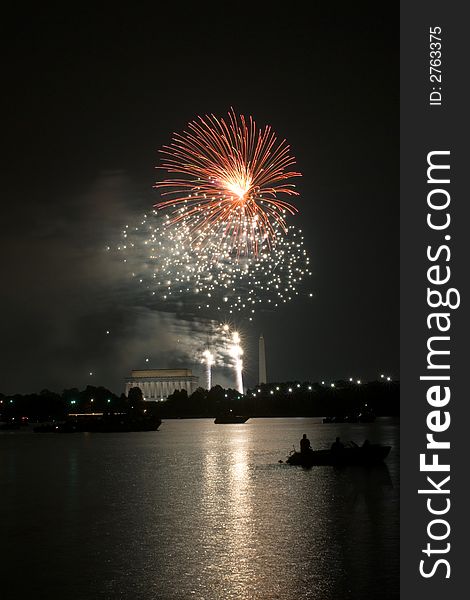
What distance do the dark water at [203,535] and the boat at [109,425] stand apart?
96.6 metres

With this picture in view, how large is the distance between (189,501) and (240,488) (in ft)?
15.7

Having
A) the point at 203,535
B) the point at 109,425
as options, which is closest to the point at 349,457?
the point at 203,535

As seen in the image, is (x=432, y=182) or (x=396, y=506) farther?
(x=396, y=506)

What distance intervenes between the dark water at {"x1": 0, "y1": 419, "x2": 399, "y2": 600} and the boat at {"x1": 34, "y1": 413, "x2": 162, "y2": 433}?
317 ft

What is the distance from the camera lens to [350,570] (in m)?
21.5

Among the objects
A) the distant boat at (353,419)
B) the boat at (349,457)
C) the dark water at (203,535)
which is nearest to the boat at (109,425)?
the distant boat at (353,419)

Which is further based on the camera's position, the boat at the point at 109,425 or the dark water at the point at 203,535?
the boat at the point at 109,425

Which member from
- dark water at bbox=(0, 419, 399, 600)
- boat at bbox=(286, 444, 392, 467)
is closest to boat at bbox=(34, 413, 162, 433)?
dark water at bbox=(0, 419, 399, 600)

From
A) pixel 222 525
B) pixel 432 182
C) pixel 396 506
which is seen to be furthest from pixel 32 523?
pixel 432 182

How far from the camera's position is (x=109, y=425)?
152750 mm

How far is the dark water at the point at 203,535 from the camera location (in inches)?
794

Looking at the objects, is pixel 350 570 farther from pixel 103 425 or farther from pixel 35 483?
pixel 103 425

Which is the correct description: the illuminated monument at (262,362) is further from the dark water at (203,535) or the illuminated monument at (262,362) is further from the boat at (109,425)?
the dark water at (203,535)

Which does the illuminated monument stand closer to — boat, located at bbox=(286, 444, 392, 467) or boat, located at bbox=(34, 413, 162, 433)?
boat, located at bbox=(34, 413, 162, 433)
